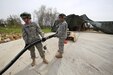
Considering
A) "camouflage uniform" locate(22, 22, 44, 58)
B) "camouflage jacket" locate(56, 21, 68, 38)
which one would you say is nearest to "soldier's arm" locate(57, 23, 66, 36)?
"camouflage jacket" locate(56, 21, 68, 38)

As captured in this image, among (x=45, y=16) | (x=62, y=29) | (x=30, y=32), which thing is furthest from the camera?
(x=45, y=16)

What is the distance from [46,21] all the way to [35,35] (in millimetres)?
31599

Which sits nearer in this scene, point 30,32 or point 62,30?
point 30,32

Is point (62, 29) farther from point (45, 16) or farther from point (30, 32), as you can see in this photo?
point (45, 16)

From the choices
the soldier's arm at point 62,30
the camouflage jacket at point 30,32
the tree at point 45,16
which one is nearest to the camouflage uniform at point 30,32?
the camouflage jacket at point 30,32

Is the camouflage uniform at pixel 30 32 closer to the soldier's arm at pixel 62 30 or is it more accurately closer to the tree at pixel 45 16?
the soldier's arm at pixel 62 30

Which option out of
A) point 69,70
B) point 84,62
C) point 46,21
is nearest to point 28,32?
point 69,70

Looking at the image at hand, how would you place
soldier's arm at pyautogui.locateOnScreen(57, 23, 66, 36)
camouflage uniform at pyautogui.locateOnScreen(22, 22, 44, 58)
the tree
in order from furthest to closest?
the tree < soldier's arm at pyautogui.locateOnScreen(57, 23, 66, 36) < camouflage uniform at pyautogui.locateOnScreen(22, 22, 44, 58)

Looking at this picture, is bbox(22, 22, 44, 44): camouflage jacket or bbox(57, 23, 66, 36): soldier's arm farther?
bbox(57, 23, 66, 36): soldier's arm

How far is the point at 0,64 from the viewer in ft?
11.2

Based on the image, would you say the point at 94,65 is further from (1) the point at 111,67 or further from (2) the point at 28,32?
(2) the point at 28,32

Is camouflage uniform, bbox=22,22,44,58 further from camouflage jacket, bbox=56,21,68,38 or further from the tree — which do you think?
the tree

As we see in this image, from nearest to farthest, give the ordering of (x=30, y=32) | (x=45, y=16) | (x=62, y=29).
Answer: (x=30, y=32), (x=62, y=29), (x=45, y=16)

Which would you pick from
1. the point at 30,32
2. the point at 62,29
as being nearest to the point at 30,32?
the point at 30,32
